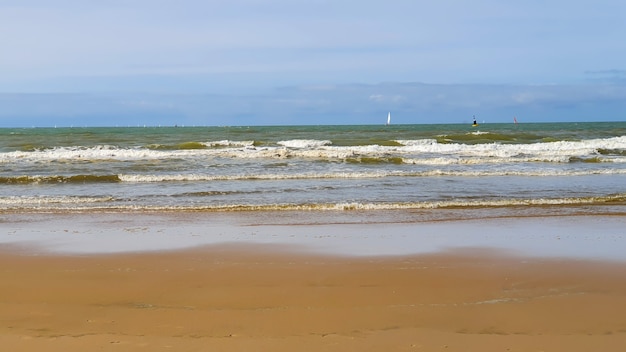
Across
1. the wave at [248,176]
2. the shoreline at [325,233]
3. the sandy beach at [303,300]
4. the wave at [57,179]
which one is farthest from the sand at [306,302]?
the wave at [57,179]

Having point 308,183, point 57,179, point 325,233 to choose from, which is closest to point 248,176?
point 308,183

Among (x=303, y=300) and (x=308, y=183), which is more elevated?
(x=308, y=183)

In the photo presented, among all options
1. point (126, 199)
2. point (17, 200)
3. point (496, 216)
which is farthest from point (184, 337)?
point (17, 200)

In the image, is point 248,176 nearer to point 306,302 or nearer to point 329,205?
point 329,205

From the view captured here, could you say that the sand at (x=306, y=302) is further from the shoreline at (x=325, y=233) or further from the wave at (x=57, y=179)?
the wave at (x=57, y=179)

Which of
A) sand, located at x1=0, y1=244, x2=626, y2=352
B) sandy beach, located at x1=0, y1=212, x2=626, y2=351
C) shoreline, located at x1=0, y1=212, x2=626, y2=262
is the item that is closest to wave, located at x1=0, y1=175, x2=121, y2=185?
shoreline, located at x1=0, y1=212, x2=626, y2=262

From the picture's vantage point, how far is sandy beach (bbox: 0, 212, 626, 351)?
4633 mm

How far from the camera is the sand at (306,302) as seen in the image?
15.2 ft

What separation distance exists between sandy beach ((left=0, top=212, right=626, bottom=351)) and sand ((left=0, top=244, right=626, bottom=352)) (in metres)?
0.02

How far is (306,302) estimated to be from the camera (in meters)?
5.69

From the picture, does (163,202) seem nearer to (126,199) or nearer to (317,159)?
(126,199)

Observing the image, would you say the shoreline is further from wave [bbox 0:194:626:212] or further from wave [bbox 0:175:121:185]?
wave [bbox 0:175:121:185]

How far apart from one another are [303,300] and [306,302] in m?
0.07

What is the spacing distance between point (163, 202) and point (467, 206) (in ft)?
20.6
